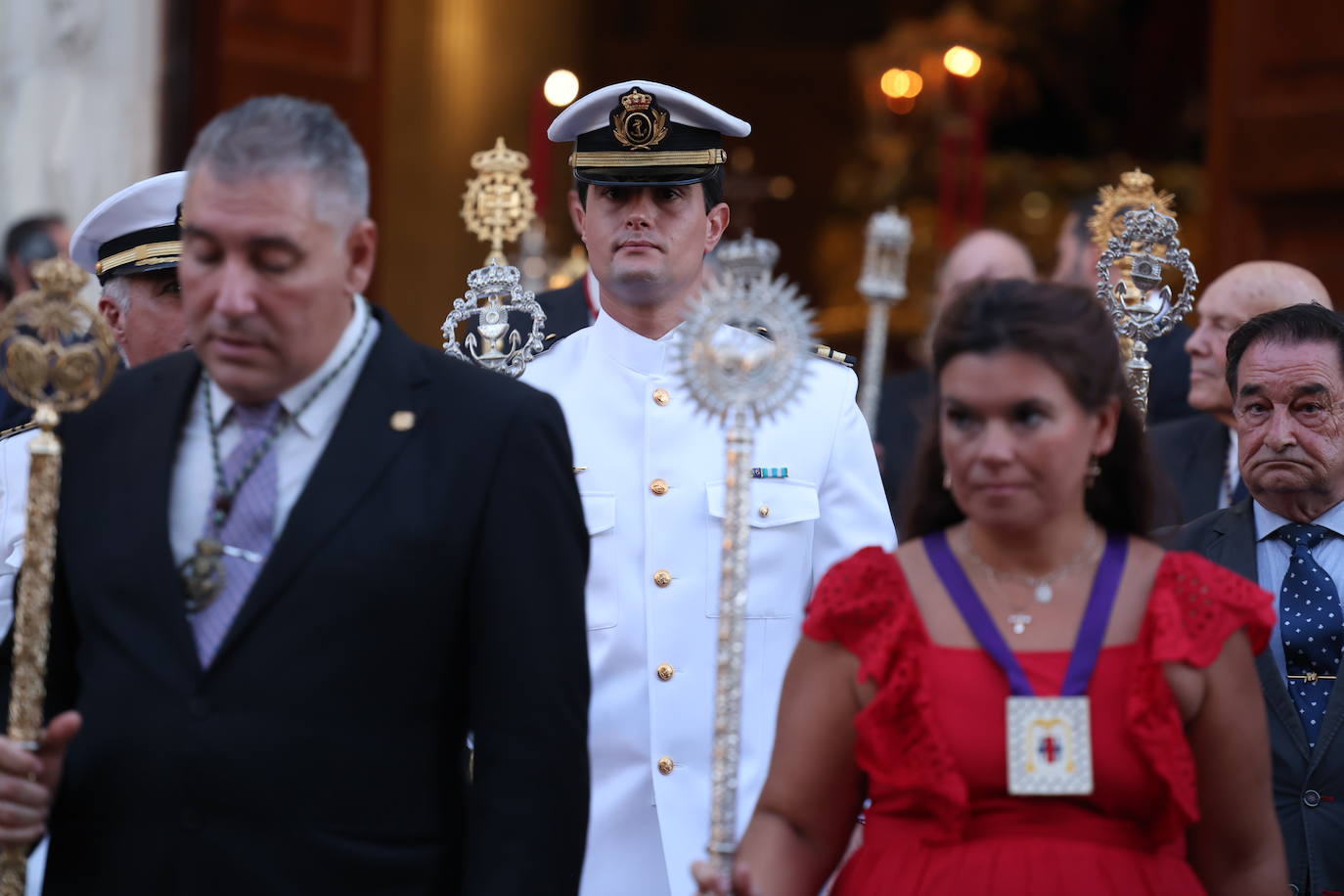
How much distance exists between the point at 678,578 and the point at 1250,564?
3.55ft

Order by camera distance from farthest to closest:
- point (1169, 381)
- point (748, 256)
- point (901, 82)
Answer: point (901, 82) → point (748, 256) → point (1169, 381)

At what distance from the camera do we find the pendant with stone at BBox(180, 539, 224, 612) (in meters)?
2.55

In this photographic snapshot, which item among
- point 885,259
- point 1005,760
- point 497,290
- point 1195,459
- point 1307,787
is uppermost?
point 885,259

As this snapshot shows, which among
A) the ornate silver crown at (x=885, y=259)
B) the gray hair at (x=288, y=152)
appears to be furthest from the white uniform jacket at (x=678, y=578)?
the ornate silver crown at (x=885, y=259)

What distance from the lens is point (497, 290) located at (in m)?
3.97

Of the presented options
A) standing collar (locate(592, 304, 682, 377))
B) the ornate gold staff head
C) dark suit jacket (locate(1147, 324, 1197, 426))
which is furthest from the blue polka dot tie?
the ornate gold staff head

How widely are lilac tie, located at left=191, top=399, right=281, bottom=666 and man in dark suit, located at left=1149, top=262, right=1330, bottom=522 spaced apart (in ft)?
8.50

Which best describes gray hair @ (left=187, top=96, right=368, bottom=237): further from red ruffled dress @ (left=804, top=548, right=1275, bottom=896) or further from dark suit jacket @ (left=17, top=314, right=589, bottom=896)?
red ruffled dress @ (left=804, top=548, right=1275, bottom=896)

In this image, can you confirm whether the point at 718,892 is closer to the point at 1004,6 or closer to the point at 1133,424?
the point at 1133,424

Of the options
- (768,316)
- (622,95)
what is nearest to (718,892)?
(768,316)

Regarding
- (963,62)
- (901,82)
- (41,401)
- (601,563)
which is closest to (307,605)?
(41,401)

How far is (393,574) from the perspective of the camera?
2525 millimetres

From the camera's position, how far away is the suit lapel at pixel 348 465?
2.50 m

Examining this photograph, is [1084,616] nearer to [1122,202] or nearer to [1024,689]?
[1024,689]
